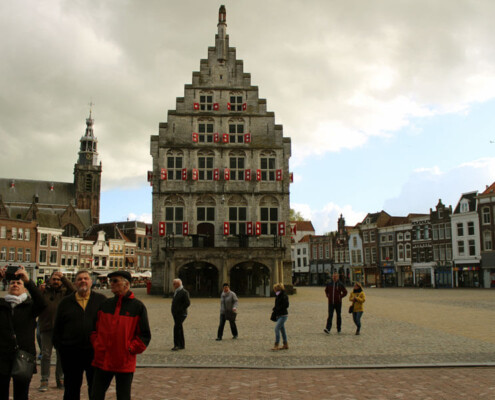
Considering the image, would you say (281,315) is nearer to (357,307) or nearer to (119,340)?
(357,307)

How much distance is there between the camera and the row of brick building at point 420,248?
58.4 m

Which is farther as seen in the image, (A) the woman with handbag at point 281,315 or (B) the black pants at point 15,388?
(A) the woman with handbag at point 281,315

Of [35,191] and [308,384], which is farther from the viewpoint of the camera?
[35,191]

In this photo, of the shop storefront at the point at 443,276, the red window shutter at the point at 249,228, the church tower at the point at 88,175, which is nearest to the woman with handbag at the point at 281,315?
A: the red window shutter at the point at 249,228

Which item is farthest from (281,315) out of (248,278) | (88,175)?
(88,175)

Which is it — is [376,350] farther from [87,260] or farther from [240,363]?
[87,260]

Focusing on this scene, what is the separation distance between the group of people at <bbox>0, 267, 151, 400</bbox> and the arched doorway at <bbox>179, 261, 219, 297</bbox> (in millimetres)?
33631

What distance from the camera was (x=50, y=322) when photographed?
9.30 m

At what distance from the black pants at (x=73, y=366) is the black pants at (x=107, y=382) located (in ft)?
2.14

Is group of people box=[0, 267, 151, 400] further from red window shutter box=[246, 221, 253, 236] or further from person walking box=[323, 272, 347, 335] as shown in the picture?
red window shutter box=[246, 221, 253, 236]

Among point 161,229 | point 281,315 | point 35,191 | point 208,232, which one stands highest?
point 35,191

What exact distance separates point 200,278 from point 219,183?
25.7 feet

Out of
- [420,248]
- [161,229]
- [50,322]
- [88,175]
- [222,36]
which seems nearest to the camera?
[50,322]

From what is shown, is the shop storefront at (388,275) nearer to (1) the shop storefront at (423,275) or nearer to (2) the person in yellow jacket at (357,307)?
(1) the shop storefront at (423,275)
